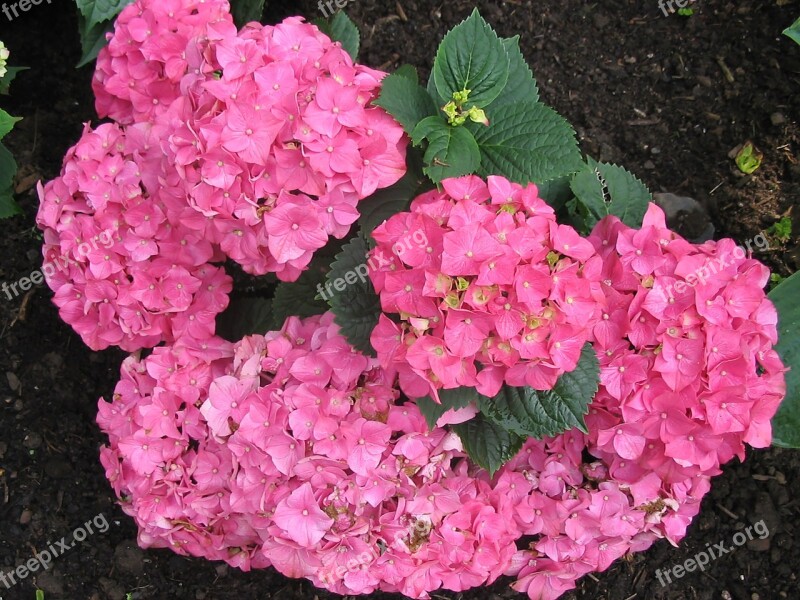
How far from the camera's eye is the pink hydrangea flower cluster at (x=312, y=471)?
1968 millimetres

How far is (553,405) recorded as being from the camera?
1.92m

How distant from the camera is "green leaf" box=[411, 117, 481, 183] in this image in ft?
6.38

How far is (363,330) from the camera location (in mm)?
1994

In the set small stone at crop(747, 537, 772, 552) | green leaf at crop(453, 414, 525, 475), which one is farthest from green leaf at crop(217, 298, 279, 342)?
small stone at crop(747, 537, 772, 552)

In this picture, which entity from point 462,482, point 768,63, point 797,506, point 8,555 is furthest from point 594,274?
point 8,555

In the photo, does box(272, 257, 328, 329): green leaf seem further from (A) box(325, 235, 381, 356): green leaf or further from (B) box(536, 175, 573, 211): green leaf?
(B) box(536, 175, 573, 211): green leaf

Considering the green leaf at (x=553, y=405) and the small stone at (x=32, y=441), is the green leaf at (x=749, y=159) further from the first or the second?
the small stone at (x=32, y=441)

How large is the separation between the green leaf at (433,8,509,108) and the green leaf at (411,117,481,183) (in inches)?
4.9

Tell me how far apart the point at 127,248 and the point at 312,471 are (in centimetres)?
89

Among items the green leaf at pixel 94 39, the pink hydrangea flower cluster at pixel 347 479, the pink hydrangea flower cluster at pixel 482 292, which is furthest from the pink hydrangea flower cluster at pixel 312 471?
the green leaf at pixel 94 39

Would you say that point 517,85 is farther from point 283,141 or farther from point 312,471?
point 312,471

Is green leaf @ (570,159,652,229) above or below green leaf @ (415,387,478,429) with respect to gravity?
above

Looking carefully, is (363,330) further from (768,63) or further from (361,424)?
(768,63)

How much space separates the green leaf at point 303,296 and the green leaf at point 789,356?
1.47 metres
